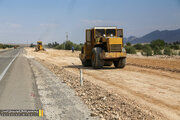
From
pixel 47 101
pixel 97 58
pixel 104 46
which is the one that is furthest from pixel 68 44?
pixel 47 101

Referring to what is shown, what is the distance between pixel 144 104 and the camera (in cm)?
741

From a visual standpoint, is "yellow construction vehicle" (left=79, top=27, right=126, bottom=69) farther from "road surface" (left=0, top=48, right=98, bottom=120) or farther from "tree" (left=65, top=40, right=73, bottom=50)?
"tree" (left=65, top=40, right=73, bottom=50)

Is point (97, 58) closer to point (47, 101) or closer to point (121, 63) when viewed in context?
point (121, 63)

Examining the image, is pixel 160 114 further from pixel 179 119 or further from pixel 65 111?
pixel 65 111

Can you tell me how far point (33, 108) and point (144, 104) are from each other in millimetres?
3386

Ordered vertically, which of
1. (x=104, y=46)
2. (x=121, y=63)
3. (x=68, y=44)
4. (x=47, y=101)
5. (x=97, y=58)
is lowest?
(x=47, y=101)

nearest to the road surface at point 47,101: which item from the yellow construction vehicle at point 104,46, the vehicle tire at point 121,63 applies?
the yellow construction vehicle at point 104,46

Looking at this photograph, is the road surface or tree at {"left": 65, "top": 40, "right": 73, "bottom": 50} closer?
the road surface

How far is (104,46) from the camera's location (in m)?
18.1

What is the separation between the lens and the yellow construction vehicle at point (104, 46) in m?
17.0

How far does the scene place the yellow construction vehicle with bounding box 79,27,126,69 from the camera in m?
17.0

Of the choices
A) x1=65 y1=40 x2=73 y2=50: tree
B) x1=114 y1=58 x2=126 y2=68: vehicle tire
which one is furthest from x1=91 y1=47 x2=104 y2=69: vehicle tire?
x1=65 y1=40 x2=73 y2=50: tree

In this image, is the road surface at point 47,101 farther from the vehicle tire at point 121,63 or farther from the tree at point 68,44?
the tree at point 68,44

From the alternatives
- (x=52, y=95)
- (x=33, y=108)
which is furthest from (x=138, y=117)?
(x=52, y=95)
